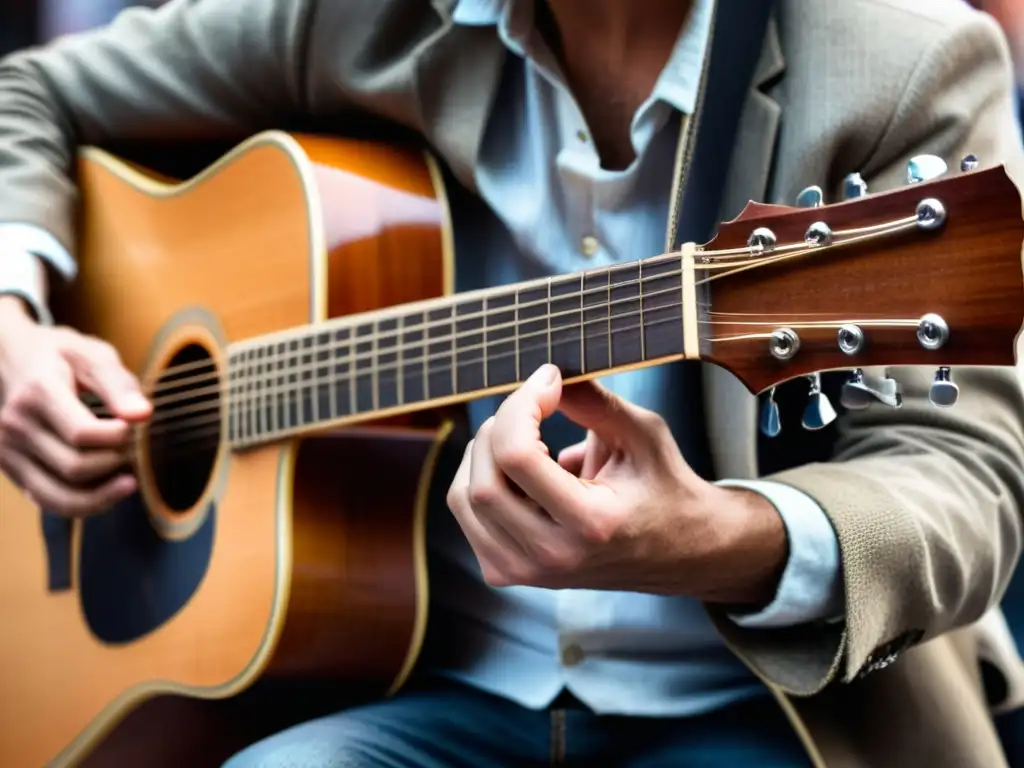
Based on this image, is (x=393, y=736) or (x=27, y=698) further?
(x=27, y=698)

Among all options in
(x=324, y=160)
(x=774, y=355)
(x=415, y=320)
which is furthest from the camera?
(x=324, y=160)

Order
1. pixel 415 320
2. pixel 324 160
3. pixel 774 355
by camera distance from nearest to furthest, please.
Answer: pixel 774 355, pixel 415 320, pixel 324 160

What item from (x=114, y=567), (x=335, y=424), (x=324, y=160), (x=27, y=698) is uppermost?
(x=324, y=160)

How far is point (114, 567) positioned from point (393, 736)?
0.26 meters

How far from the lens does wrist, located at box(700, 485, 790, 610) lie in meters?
0.52

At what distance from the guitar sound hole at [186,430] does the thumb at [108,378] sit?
0.02 meters

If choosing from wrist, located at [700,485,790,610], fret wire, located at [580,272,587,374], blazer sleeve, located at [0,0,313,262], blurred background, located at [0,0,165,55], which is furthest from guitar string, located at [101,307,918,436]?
blurred background, located at [0,0,165,55]

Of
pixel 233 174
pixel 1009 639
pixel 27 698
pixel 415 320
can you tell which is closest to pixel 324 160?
pixel 233 174

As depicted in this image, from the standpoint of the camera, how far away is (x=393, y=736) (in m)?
0.67

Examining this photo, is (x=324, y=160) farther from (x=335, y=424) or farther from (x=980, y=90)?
(x=980, y=90)

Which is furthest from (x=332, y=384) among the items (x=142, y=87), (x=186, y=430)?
(x=142, y=87)

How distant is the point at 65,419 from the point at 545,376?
0.41 metres

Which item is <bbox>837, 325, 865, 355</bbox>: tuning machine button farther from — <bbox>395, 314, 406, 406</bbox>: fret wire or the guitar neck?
<bbox>395, 314, 406, 406</bbox>: fret wire

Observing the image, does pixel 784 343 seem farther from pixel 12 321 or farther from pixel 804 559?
pixel 12 321
